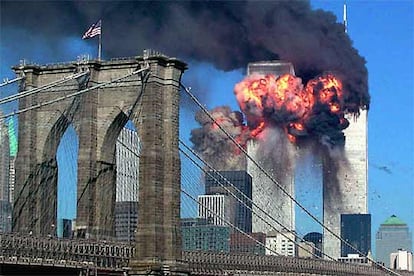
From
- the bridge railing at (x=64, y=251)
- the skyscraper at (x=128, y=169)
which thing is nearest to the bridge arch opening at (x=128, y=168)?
the skyscraper at (x=128, y=169)

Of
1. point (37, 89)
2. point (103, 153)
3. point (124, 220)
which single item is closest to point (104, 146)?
point (103, 153)

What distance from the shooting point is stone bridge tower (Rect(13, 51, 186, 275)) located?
82.8 metres

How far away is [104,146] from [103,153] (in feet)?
1.63

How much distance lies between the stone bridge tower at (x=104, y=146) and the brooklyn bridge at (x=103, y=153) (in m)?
0.07

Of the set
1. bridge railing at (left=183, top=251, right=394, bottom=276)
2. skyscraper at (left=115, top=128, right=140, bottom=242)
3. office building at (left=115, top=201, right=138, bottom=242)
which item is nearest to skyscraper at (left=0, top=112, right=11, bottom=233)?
skyscraper at (left=115, top=128, right=140, bottom=242)

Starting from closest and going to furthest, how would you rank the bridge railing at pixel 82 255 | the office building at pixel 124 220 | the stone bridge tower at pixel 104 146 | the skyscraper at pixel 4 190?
the bridge railing at pixel 82 255
the stone bridge tower at pixel 104 146
the skyscraper at pixel 4 190
the office building at pixel 124 220

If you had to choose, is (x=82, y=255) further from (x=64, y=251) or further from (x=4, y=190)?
(x=4, y=190)

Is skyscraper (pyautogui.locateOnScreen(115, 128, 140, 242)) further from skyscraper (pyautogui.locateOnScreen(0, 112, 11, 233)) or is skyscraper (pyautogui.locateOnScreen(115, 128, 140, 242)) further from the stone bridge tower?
skyscraper (pyautogui.locateOnScreen(0, 112, 11, 233))

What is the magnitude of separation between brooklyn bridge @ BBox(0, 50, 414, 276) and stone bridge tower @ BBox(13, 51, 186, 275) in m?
0.07

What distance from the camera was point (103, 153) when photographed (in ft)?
279

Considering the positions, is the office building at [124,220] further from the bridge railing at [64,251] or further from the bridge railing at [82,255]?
the bridge railing at [64,251]

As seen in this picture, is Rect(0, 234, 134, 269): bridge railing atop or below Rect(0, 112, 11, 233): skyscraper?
below

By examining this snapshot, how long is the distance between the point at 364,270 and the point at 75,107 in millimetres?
88343

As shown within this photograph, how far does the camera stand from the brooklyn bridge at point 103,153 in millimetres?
82688
